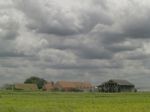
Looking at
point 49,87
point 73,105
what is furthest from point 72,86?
point 73,105

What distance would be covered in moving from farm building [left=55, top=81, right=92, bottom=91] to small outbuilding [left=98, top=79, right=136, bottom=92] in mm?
12523

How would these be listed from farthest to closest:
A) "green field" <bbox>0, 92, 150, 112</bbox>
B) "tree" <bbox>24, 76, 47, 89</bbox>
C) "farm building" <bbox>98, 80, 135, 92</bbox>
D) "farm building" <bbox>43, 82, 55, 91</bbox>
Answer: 1. "tree" <bbox>24, 76, 47, 89</bbox>
2. "farm building" <bbox>43, 82, 55, 91</bbox>
3. "farm building" <bbox>98, 80, 135, 92</bbox>
4. "green field" <bbox>0, 92, 150, 112</bbox>

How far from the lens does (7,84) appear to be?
6250 inches

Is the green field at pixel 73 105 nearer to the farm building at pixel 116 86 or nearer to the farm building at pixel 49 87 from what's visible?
the farm building at pixel 116 86

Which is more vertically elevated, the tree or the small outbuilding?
the tree

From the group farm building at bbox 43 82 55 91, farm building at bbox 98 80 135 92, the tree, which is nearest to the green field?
farm building at bbox 98 80 135 92

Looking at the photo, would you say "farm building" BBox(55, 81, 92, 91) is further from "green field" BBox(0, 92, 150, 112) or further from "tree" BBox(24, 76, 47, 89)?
"green field" BBox(0, 92, 150, 112)

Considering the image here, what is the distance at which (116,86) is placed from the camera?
463 feet

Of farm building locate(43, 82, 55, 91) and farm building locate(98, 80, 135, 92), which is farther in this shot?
farm building locate(43, 82, 55, 91)

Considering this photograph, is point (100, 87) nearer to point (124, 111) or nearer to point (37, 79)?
point (37, 79)

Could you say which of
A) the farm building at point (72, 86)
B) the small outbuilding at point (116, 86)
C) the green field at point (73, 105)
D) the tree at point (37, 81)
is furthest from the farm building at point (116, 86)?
the green field at point (73, 105)

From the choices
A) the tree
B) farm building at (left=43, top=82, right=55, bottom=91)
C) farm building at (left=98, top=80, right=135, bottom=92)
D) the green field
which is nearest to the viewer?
the green field

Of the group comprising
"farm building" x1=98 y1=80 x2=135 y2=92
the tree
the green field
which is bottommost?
the green field

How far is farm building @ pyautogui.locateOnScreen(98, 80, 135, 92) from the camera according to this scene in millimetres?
140875
